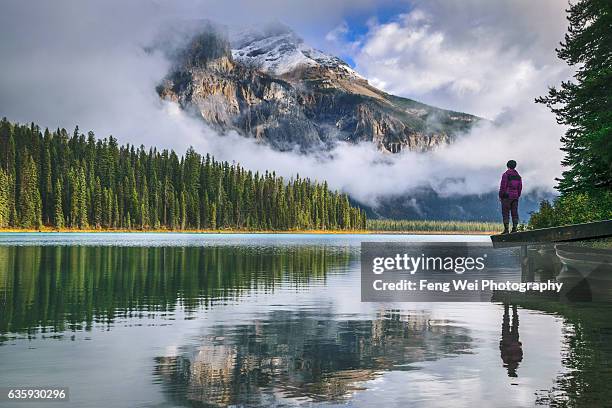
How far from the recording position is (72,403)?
528 inches

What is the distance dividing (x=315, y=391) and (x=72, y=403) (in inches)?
179

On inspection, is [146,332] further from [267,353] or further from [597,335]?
[597,335]

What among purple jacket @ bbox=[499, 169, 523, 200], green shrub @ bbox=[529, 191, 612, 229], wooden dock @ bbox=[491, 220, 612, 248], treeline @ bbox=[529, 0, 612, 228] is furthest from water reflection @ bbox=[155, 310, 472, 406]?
green shrub @ bbox=[529, 191, 612, 229]

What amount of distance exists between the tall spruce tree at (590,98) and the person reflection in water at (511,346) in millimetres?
16930

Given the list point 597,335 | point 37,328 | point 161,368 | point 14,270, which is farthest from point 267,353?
point 14,270

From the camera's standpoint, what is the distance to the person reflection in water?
17141 millimetres

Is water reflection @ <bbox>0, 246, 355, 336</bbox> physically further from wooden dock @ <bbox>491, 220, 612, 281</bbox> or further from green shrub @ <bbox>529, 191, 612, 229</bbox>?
green shrub @ <bbox>529, 191, 612, 229</bbox>

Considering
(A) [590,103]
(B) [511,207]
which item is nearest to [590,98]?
(A) [590,103]

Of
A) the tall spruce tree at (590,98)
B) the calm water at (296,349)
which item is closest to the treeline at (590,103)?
the tall spruce tree at (590,98)

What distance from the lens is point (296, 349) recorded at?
63.8ft

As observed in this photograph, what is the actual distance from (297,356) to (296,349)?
116 centimetres

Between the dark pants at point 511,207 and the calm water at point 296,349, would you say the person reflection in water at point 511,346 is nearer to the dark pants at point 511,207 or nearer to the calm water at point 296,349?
the calm water at point 296,349

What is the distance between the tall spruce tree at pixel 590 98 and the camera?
137 feet

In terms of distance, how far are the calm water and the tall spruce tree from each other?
1550 cm
